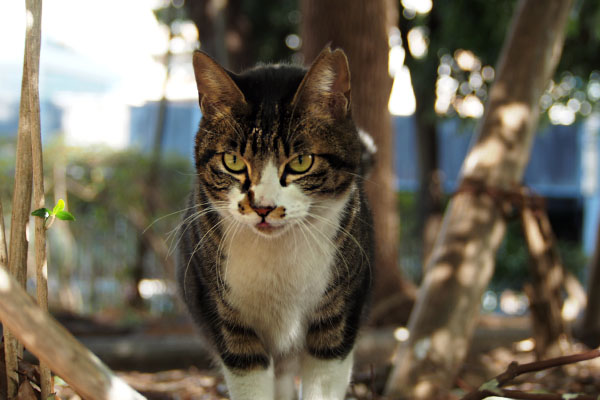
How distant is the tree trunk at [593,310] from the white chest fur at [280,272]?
3.05 m

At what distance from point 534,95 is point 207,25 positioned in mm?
4511

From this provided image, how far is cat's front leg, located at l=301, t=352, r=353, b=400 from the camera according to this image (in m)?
2.00

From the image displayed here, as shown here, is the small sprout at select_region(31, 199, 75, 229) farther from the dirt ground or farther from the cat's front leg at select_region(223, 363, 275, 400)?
the dirt ground

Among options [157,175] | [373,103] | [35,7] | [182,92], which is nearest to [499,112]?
[373,103]

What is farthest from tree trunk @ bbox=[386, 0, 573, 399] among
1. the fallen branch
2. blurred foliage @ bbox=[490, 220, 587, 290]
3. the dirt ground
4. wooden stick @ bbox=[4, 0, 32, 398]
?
blurred foliage @ bbox=[490, 220, 587, 290]

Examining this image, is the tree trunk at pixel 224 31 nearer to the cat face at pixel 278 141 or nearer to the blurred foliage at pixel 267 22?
the blurred foliage at pixel 267 22

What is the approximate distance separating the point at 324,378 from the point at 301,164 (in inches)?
28.8

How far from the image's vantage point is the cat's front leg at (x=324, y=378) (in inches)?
78.6

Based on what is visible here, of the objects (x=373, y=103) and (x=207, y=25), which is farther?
(x=207, y=25)

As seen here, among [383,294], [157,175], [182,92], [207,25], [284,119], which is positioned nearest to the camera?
[284,119]

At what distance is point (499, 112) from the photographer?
3.17 m

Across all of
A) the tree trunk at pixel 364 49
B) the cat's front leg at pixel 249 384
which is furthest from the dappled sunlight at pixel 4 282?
the tree trunk at pixel 364 49

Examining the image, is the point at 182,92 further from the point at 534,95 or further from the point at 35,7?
the point at 35,7

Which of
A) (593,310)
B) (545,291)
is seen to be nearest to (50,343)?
(545,291)
